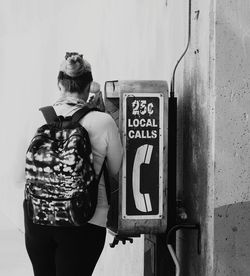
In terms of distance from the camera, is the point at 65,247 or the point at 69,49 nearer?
the point at 65,247

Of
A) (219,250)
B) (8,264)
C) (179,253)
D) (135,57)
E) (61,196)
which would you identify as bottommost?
(8,264)

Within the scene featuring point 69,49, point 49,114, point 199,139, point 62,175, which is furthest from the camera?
point 69,49

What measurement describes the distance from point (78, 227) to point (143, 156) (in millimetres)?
496

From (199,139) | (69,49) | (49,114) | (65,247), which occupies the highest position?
(69,49)

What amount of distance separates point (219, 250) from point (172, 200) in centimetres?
39

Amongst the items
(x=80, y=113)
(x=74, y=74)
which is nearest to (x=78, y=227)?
(x=80, y=113)

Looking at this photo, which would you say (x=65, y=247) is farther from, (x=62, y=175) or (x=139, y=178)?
(x=139, y=178)

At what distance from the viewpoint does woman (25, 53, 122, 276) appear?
2.80 m

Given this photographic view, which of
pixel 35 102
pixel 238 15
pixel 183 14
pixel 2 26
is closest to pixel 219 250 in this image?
pixel 238 15

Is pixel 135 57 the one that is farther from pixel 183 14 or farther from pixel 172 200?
pixel 172 200

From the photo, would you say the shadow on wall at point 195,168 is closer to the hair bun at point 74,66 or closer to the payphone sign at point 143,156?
the payphone sign at point 143,156

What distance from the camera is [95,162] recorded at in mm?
2865

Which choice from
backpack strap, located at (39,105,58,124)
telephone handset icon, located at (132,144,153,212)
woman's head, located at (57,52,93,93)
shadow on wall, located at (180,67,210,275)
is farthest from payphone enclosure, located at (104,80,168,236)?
backpack strap, located at (39,105,58,124)

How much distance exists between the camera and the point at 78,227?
2805mm
